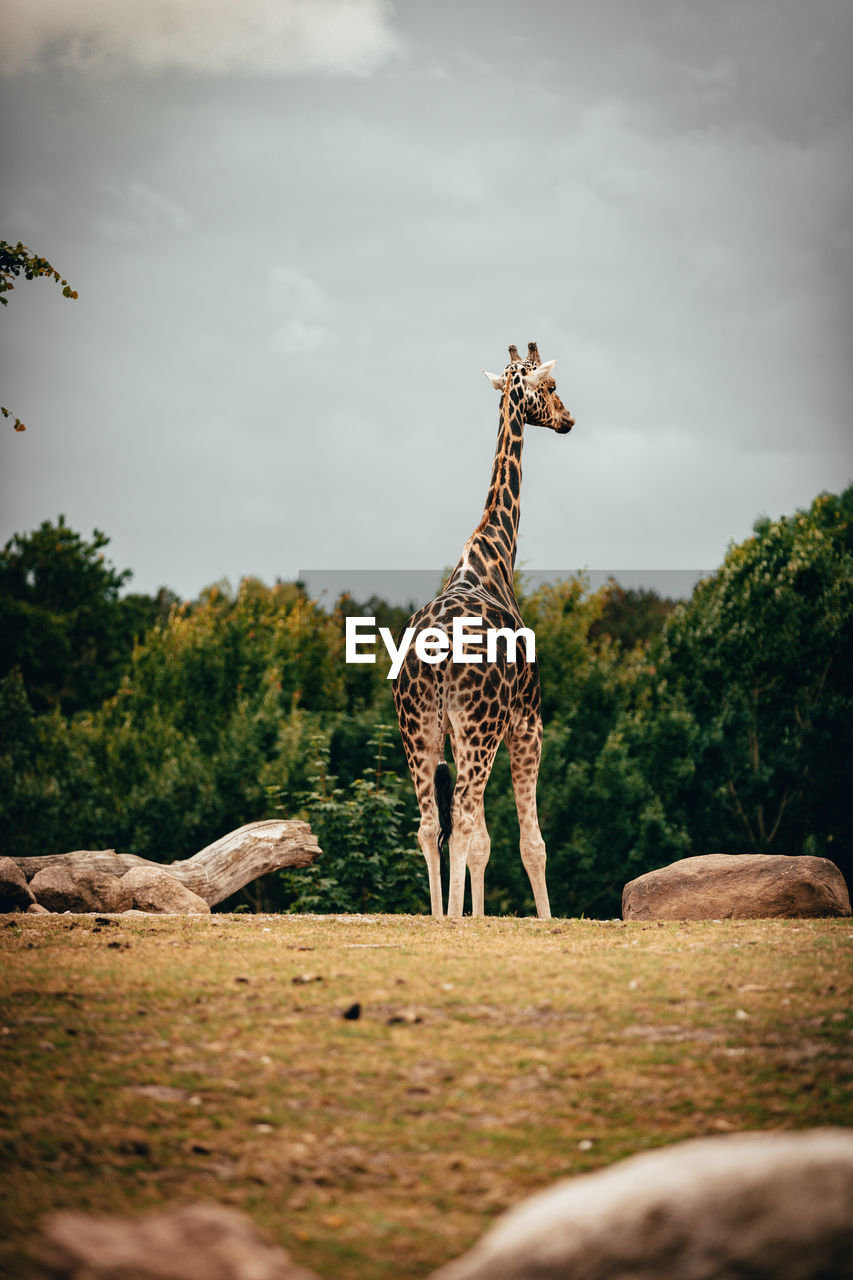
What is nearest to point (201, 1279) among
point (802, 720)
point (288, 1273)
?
point (288, 1273)

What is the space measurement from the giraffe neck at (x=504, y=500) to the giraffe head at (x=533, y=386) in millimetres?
29

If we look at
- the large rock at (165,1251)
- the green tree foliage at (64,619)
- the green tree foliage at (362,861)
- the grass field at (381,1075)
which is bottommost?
the green tree foliage at (362,861)

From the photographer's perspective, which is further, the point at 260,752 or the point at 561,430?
the point at 260,752

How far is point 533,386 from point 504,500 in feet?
5.61

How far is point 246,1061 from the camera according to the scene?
19.5ft

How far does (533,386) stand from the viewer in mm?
15609

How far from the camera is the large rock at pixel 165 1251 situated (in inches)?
125

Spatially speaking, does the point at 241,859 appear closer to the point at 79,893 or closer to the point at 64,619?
the point at 79,893

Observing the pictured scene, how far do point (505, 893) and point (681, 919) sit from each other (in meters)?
10.0

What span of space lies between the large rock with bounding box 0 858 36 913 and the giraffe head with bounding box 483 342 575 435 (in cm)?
899

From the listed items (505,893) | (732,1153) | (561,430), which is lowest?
(505,893)

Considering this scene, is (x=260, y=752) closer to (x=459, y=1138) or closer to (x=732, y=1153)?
(x=459, y=1138)

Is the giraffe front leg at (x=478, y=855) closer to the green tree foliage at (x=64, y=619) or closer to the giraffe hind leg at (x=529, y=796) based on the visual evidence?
the giraffe hind leg at (x=529, y=796)

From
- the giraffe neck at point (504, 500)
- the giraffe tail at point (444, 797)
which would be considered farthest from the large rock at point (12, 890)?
the giraffe neck at point (504, 500)
